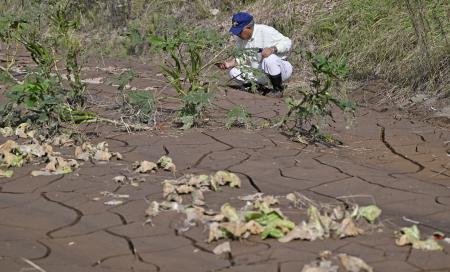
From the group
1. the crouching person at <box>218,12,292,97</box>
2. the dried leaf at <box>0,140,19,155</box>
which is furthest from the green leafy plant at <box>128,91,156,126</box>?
the crouching person at <box>218,12,292,97</box>

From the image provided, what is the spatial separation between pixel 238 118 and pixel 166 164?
142 centimetres

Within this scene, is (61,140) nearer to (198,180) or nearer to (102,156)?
(102,156)

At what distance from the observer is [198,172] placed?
5227 mm

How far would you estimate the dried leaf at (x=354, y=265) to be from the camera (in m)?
3.47

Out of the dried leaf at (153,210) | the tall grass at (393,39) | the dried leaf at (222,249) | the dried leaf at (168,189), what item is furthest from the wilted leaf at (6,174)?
the tall grass at (393,39)

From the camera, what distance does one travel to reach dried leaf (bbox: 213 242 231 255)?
377 cm

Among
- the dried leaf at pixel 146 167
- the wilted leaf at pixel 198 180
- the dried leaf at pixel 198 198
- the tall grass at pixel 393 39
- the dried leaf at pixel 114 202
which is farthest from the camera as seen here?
the tall grass at pixel 393 39

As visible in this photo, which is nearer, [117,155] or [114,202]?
[114,202]

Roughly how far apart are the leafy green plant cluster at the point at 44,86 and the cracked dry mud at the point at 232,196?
0.39 meters

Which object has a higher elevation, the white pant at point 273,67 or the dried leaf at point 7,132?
the white pant at point 273,67

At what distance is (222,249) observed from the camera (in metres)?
3.78

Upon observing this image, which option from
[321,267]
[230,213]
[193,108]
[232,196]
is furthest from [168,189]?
[193,108]

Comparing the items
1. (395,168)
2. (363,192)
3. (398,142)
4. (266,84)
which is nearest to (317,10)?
(266,84)

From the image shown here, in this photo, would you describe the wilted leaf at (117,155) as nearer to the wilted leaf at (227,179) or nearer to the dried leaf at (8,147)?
the dried leaf at (8,147)
